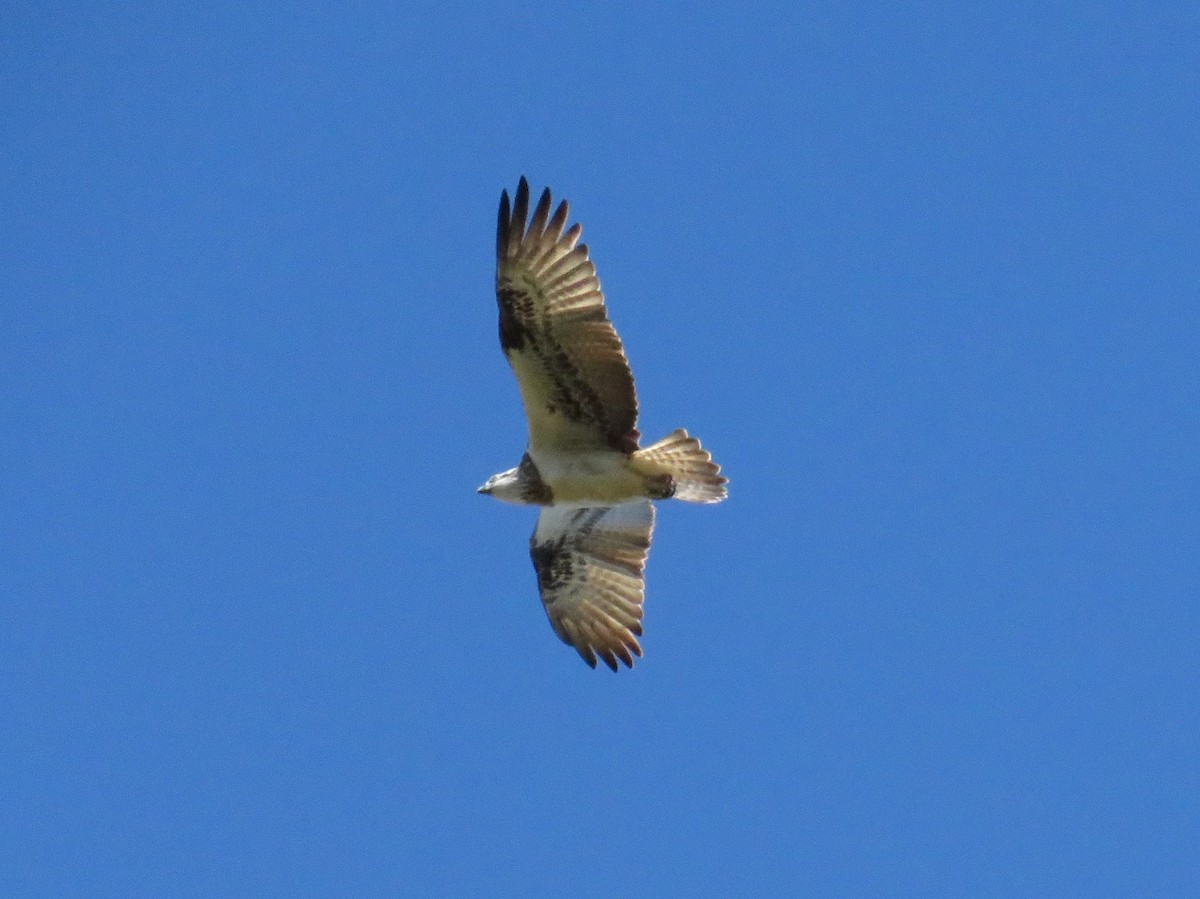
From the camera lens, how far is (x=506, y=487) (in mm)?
11781

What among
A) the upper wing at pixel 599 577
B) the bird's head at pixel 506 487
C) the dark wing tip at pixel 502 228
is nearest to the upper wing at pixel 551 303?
the dark wing tip at pixel 502 228

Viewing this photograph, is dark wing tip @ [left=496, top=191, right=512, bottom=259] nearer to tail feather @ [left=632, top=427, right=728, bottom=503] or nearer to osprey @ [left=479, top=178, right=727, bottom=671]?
osprey @ [left=479, top=178, right=727, bottom=671]

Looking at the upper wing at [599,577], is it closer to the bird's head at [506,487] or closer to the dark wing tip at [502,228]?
the bird's head at [506,487]

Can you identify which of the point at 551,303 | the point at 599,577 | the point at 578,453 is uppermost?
the point at 551,303

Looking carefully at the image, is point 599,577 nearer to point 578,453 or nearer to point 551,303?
point 578,453

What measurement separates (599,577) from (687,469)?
1.48 metres

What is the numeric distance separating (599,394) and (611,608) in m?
2.10

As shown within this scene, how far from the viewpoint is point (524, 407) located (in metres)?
11.4

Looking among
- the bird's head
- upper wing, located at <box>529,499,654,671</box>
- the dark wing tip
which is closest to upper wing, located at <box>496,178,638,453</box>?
the dark wing tip

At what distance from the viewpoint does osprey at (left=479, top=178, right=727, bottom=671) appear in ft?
35.8

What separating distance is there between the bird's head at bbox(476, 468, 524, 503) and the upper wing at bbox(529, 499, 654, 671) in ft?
2.69

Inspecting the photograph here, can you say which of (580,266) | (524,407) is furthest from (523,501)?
(580,266)

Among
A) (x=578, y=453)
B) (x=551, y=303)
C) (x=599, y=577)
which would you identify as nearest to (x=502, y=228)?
(x=551, y=303)

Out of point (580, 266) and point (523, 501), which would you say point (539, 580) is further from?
point (580, 266)
